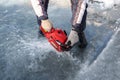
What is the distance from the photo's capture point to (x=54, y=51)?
3.43m

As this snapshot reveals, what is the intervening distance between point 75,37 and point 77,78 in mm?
527

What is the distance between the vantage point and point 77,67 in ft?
10.2

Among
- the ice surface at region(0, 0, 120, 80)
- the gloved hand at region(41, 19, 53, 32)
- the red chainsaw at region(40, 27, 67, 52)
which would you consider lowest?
the ice surface at region(0, 0, 120, 80)

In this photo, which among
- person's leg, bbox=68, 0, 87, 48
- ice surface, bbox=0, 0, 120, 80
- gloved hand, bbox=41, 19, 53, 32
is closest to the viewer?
ice surface, bbox=0, 0, 120, 80

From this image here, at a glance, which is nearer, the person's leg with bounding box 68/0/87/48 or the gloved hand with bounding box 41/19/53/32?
the person's leg with bounding box 68/0/87/48

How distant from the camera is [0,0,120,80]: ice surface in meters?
3.00

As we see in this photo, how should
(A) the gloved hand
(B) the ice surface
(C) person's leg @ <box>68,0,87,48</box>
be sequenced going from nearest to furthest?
(B) the ice surface, (C) person's leg @ <box>68,0,87,48</box>, (A) the gloved hand

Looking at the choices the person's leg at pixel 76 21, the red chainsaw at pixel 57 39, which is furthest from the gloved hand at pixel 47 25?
the person's leg at pixel 76 21

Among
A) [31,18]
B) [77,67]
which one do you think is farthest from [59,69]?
[31,18]

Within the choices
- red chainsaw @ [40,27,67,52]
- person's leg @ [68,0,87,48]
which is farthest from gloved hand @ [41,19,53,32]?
person's leg @ [68,0,87,48]

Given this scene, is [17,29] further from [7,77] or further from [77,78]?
[77,78]

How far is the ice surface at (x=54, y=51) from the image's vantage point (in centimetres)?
300

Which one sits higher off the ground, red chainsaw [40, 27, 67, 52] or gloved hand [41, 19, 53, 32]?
gloved hand [41, 19, 53, 32]

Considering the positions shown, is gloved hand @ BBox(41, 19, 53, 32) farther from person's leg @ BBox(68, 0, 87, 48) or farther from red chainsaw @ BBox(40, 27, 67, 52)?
person's leg @ BBox(68, 0, 87, 48)
